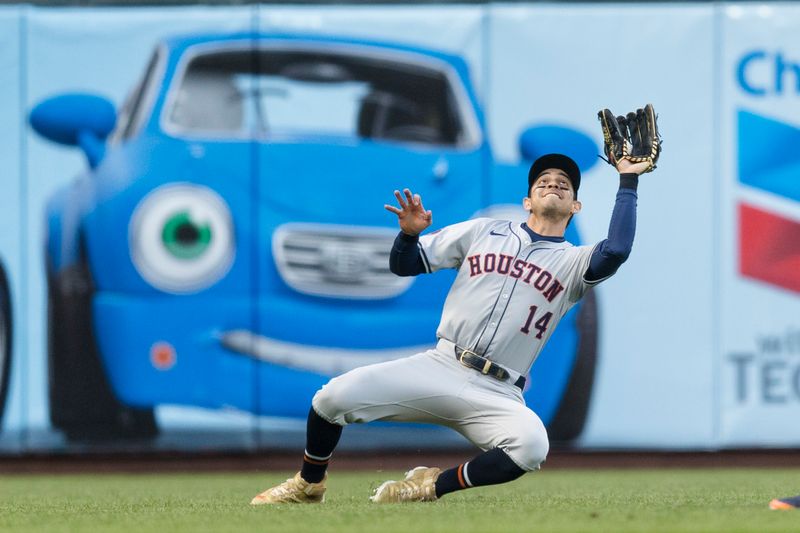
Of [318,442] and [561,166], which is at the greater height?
[561,166]

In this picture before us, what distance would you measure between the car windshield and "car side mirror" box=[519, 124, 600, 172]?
16.1 inches

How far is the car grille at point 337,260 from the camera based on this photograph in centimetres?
809

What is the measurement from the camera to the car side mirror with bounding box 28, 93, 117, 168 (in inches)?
324

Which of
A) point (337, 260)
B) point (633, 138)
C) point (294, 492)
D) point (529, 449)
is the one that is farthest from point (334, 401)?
point (337, 260)

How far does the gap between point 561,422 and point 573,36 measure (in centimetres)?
255

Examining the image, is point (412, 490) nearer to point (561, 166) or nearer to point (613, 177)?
point (561, 166)

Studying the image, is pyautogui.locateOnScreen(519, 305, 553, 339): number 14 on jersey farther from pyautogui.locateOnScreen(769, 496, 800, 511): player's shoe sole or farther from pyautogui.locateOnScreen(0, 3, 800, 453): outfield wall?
pyautogui.locateOnScreen(0, 3, 800, 453): outfield wall

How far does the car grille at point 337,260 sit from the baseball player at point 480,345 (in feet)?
11.0

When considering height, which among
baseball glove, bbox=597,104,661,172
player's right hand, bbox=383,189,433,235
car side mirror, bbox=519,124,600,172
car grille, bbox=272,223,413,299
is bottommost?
car grille, bbox=272,223,413,299

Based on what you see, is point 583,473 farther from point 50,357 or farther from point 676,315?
point 50,357

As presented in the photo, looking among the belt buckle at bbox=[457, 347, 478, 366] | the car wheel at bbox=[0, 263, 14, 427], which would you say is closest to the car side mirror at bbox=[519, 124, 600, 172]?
the car wheel at bbox=[0, 263, 14, 427]

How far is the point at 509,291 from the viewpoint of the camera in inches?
182

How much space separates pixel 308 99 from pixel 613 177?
81.5 inches

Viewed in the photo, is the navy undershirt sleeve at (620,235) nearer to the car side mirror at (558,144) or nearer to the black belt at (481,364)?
the black belt at (481,364)
